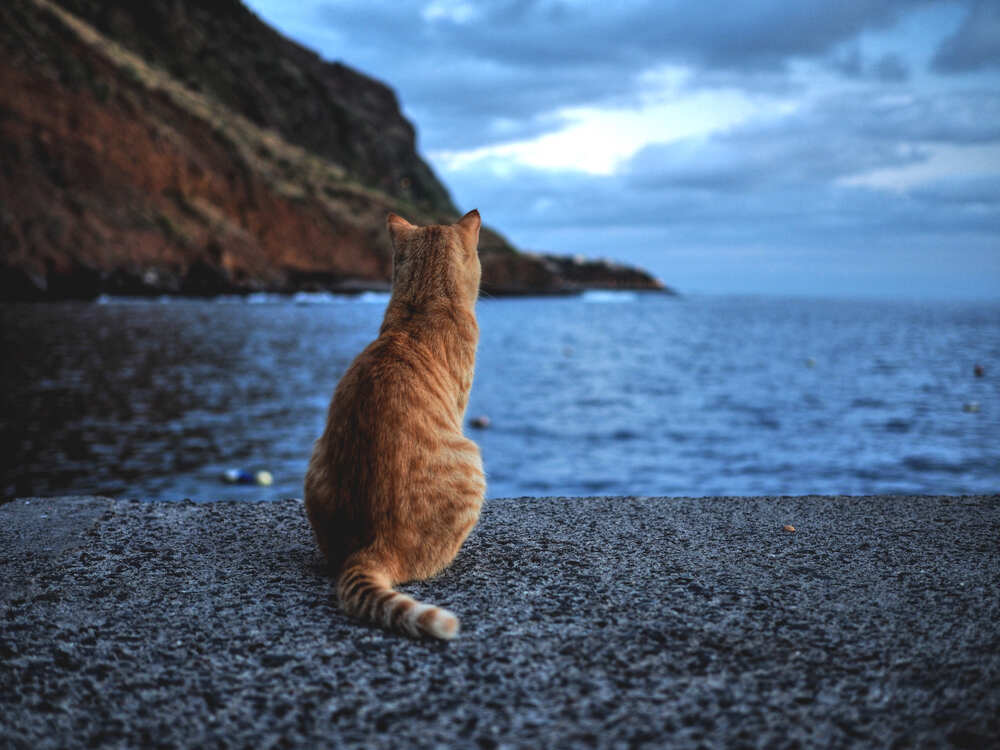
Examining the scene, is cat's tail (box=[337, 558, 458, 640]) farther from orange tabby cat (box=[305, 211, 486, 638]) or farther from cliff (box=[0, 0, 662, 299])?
cliff (box=[0, 0, 662, 299])

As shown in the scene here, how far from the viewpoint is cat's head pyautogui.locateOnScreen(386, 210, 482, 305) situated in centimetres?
499

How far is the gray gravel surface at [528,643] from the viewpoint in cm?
284

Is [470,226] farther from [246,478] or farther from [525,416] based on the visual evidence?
[525,416]

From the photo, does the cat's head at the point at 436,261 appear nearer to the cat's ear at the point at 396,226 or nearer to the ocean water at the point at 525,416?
the cat's ear at the point at 396,226

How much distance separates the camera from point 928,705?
9.60ft

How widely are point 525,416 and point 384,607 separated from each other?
20505 mm

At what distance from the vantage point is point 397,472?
3.98 m

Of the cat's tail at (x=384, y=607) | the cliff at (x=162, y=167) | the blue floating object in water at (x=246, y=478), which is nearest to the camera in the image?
the cat's tail at (x=384, y=607)

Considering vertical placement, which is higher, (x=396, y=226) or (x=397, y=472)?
(x=396, y=226)

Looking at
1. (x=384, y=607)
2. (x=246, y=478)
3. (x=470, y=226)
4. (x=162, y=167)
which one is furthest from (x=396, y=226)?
(x=162, y=167)

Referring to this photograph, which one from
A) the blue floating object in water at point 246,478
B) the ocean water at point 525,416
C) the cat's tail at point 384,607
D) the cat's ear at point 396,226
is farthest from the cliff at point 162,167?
the cat's tail at point 384,607

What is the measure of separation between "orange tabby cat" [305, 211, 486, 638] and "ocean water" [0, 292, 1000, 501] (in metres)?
2.72

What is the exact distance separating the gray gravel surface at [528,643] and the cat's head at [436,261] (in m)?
1.86

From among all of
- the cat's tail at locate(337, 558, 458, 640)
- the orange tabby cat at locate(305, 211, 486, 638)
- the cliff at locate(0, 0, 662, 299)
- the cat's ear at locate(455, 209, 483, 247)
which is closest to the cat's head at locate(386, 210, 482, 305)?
the cat's ear at locate(455, 209, 483, 247)
